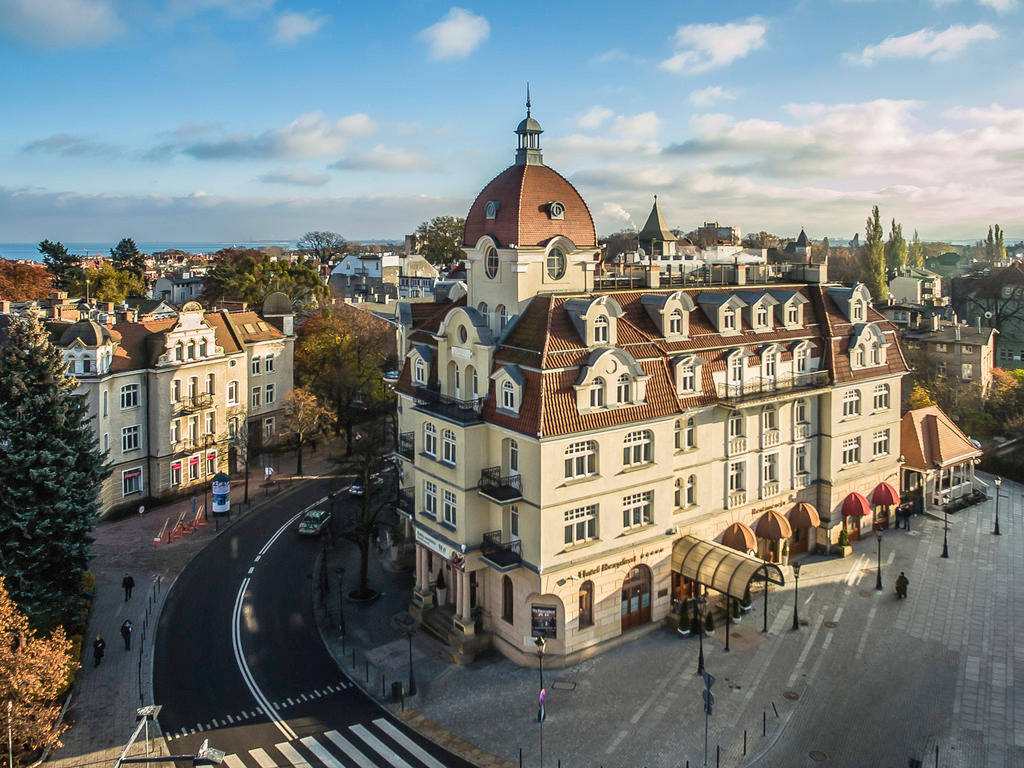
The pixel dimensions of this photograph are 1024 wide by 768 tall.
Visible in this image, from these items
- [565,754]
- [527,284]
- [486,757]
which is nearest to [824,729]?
[565,754]

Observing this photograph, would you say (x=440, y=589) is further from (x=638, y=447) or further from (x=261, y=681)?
(x=638, y=447)

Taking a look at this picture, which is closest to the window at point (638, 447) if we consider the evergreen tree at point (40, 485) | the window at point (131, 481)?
the evergreen tree at point (40, 485)

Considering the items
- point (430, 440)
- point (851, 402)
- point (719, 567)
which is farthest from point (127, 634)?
point (851, 402)

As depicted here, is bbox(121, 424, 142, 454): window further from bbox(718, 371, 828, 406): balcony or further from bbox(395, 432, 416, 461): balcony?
bbox(718, 371, 828, 406): balcony

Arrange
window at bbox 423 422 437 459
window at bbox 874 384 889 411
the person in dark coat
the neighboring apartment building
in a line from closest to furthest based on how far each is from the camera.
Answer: window at bbox 423 422 437 459 < the person in dark coat < window at bbox 874 384 889 411 < the neighboring apartment building

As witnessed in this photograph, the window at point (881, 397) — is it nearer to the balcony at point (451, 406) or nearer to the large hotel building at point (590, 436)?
the large hotel building at point (590, 436)

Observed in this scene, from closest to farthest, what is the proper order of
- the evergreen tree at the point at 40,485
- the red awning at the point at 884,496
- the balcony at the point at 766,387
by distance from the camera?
1. the evergreen tree at the point at 40,485
2. the balcony at the point at 766,387
3. the red awning at the point at 884,496

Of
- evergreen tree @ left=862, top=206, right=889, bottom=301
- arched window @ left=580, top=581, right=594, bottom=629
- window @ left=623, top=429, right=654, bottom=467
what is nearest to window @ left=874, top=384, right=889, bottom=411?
window @ left=623, top=429, right=654, bottom=467
